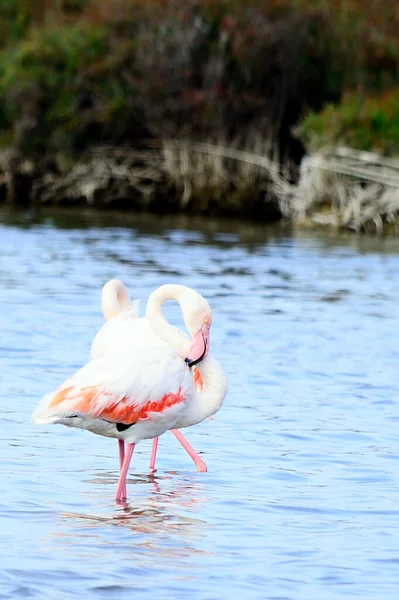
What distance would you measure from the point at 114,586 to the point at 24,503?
61.9 inches

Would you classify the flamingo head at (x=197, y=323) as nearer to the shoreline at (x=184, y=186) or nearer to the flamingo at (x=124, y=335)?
the flamingo at (x=124, y=335)

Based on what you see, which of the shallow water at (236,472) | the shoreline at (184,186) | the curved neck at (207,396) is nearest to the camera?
the shallow water at (236,472)

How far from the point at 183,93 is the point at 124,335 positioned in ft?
86.6

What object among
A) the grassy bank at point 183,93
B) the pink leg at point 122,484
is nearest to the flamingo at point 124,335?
the pink leg at point 122,484

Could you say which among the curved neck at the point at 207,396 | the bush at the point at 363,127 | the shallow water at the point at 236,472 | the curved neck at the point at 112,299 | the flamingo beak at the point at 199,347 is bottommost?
the shallow water at the point at 236,472

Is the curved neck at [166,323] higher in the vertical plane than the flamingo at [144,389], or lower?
higher

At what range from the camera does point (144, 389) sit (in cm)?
820

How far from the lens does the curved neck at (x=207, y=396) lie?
8.47 metres

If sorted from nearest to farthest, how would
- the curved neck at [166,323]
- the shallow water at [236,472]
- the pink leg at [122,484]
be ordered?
the shallow water at [236,472] → the pink leg at [122,484] → the curved neck at [166,323]

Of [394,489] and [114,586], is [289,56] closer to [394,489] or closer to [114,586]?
[394,489]

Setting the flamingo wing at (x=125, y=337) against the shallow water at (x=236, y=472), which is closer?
the shallow water at (x=236, y=472)

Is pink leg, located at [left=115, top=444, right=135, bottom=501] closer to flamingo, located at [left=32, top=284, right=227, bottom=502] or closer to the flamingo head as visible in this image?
flamingo, located at [left=32, top=284, right=227, bottom=502]

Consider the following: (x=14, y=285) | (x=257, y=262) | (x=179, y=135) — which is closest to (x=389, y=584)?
(x=14, y=285)

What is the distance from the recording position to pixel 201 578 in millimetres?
6633
